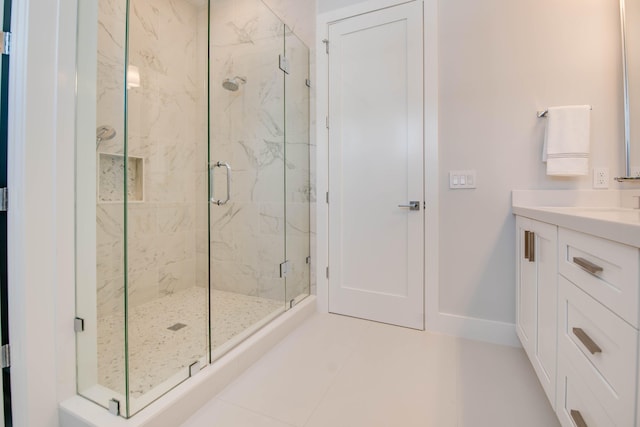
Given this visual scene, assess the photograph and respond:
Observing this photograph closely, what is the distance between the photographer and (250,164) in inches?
94.0

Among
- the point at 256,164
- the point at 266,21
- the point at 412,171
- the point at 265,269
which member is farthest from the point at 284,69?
the point at 265,269

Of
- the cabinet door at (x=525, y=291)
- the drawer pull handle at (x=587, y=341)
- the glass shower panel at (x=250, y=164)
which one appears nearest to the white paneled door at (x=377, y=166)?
the glass shower panel at (x=250, y=164)

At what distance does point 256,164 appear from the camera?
7.80 feet

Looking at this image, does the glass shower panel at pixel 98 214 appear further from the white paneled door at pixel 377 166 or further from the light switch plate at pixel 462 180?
the light switch plate at pixel 462 180

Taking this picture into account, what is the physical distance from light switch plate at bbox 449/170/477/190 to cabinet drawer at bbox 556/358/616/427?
3.83ft

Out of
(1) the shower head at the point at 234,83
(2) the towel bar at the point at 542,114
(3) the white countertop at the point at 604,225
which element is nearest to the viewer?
(3) the white countertop at the point at 604,225

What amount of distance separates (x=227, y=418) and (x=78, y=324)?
75 centimetres

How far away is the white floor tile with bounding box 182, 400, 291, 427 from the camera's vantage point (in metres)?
1.22

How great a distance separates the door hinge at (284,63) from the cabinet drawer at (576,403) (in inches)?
96.6

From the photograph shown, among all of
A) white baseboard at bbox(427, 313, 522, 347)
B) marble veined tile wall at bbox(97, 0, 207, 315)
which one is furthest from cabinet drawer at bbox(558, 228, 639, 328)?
marble veined tile wall at bbox(97, 0, 207, 315)

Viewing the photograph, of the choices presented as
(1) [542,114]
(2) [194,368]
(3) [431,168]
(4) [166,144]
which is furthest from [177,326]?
(1) [542,114]

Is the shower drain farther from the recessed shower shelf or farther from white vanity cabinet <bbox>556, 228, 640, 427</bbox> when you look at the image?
white vanity cabinet <bbox>556, 228, 640, 427</bbox>

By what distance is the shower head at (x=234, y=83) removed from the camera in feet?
7.29

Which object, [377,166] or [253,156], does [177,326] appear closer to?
[253,156]
